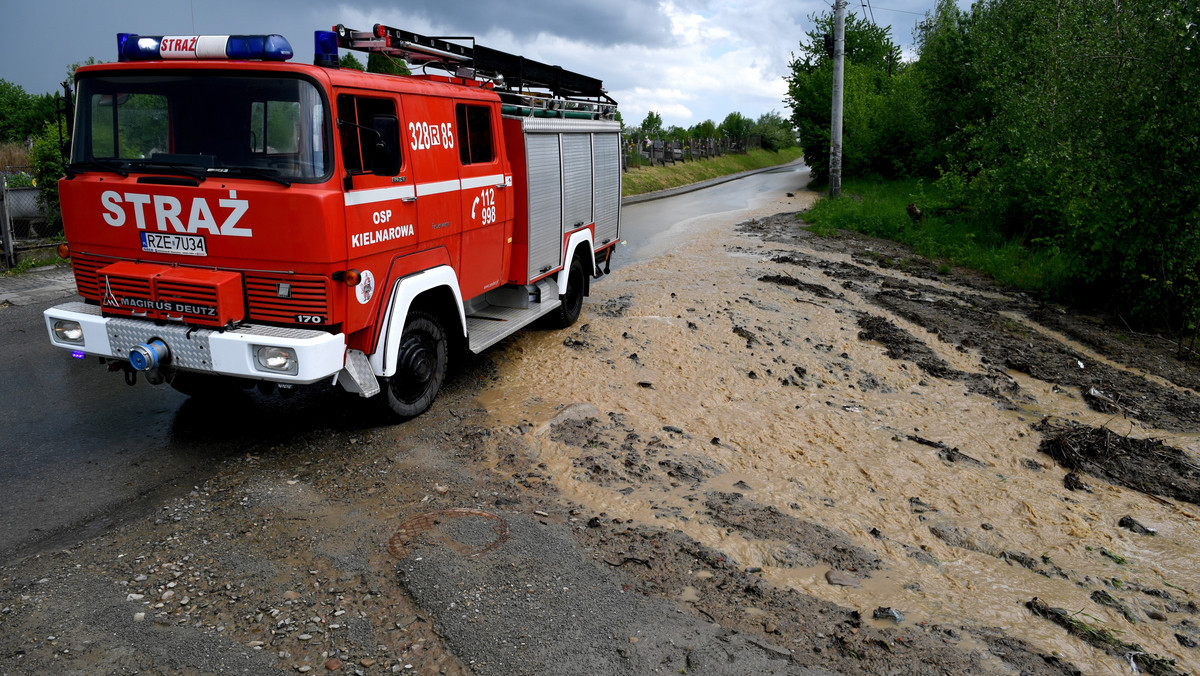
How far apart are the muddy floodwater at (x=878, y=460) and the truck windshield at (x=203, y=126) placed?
261 centimetres

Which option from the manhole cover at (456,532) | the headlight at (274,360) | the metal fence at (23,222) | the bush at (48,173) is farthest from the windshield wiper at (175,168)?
the bush at (48,173)

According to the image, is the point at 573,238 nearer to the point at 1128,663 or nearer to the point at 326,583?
the point at 326,583

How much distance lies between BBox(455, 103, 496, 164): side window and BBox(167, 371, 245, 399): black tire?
2.70 meters

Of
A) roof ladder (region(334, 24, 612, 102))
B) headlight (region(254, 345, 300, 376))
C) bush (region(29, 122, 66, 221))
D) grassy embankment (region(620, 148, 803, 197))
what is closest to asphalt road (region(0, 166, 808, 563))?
headlight (region(254, 345, 300, 376))

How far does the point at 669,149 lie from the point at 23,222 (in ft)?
101

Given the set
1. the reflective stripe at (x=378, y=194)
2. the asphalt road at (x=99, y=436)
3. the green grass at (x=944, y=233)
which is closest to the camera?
the asphalt road at (x=99, y=436)

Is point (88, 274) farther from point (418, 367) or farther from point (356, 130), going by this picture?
point (418, 367)

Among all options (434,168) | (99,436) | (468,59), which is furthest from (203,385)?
(468,59)

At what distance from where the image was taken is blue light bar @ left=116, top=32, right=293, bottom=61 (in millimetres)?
5172

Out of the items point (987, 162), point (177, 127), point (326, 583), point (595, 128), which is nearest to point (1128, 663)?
point (326, 583)

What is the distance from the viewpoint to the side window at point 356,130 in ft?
17.4

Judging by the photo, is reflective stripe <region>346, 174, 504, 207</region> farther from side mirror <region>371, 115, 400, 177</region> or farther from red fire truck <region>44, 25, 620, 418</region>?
side mirror <region>371, 115, 400, 177</region>

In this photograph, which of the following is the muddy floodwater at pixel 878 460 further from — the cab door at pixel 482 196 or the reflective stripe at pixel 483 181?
the reflective stripe at pixel 483 181

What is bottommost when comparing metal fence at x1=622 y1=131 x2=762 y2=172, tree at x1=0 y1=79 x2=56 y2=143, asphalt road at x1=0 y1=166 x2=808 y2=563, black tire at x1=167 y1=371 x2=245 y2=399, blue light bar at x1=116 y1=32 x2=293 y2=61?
asphalt road at x1=0 y1=166 x2=808 y2=563
